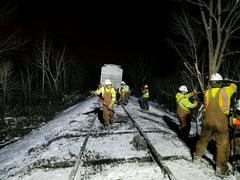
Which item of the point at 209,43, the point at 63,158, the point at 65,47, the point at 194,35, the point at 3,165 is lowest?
the point at 3,165

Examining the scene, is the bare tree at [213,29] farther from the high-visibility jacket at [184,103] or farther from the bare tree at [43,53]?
the bare tree at [43,53]

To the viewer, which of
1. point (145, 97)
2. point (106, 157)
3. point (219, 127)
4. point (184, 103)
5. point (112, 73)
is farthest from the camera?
point (112, 73)

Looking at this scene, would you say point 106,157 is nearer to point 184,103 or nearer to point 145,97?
point 184,103

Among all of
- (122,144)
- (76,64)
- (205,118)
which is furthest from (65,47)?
(205,118)

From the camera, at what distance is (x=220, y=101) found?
3045 mm

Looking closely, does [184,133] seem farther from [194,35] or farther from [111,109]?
[194,35]

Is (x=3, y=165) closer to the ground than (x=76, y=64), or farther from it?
closer to the ground

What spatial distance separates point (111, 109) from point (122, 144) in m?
2.00

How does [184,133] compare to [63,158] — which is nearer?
[63,158]

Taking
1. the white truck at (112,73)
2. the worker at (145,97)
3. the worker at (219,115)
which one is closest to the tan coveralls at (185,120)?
the worker at (219,115)

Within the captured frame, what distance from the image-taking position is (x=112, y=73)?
1688 cm

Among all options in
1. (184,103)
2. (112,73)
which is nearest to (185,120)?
(184,103)

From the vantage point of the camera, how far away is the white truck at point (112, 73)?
16469 mm

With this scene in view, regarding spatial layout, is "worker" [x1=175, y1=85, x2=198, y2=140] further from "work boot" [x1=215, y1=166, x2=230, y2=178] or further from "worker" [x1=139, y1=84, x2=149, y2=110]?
"worker" [x1=139, y1=84, x2=149, y2=110]
